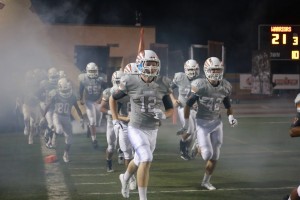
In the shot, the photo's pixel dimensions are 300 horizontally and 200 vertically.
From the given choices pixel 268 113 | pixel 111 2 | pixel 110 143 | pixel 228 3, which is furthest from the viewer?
pixel 228 3

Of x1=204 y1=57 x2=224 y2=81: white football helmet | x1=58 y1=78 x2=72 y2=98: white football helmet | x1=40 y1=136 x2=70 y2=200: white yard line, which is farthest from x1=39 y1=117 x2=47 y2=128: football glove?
x1=204 y1=57 x2=224 y2=81: white football helmet

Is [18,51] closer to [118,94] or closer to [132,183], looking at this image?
[132,183]

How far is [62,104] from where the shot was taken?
13.2 metres

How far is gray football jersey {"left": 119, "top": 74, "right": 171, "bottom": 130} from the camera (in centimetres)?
872

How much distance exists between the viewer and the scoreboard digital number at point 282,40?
28.4 m

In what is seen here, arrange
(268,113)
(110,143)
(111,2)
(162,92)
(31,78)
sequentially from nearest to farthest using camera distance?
1. (162,92)
2. (110,143)
3. (31,78)
4. (268,113)
5. (111,2)

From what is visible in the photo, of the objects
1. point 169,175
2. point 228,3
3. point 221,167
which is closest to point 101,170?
point 169,175

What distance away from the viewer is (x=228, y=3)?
61.4 meters

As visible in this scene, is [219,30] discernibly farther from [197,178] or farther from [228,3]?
[197,178]

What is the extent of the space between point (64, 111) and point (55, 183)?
278 centimetres

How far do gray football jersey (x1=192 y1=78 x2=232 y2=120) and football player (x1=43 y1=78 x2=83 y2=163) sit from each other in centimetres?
378

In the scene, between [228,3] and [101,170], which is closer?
[101,170]

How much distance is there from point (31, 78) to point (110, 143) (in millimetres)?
6512

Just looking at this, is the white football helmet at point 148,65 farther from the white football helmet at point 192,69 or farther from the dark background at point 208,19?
the dark background at point 208,19
